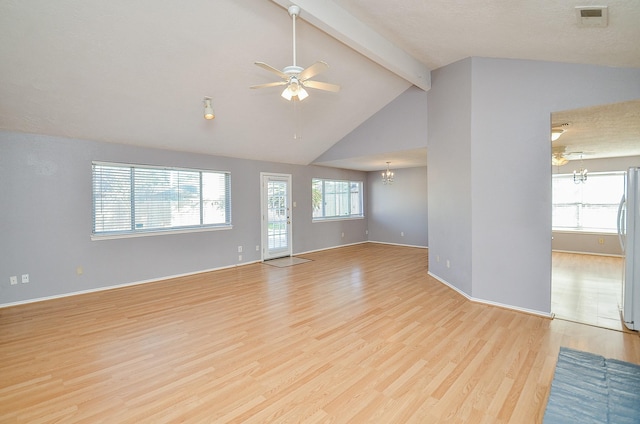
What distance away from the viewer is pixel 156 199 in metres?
5.38

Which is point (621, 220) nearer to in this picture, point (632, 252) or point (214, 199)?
point (632, 252)

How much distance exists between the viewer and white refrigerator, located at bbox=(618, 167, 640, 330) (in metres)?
3.03

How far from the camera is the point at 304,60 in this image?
164 inches

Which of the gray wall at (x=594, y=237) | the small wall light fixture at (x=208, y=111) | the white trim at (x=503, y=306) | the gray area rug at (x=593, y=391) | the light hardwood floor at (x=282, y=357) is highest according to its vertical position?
the small wall light fixture at (x=208, y=111)

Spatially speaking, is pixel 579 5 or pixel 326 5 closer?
pixel 579 5

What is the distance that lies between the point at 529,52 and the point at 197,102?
4.35 meters

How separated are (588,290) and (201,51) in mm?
6364

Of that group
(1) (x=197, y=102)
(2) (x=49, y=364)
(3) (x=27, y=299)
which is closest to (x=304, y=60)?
(1) (x=197, y=102)

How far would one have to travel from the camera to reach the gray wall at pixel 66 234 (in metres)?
4.06

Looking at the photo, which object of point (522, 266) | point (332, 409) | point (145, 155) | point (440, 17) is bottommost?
point (332, 409)

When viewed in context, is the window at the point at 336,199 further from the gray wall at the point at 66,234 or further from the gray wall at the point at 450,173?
the gray wall at the point at 450,173

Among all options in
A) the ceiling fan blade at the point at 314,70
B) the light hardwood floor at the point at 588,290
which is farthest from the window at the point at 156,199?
the light hardwood floor at the point at 588,290

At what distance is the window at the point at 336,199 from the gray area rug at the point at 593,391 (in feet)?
20.8

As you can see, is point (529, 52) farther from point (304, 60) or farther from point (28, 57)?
point (28, 57)
